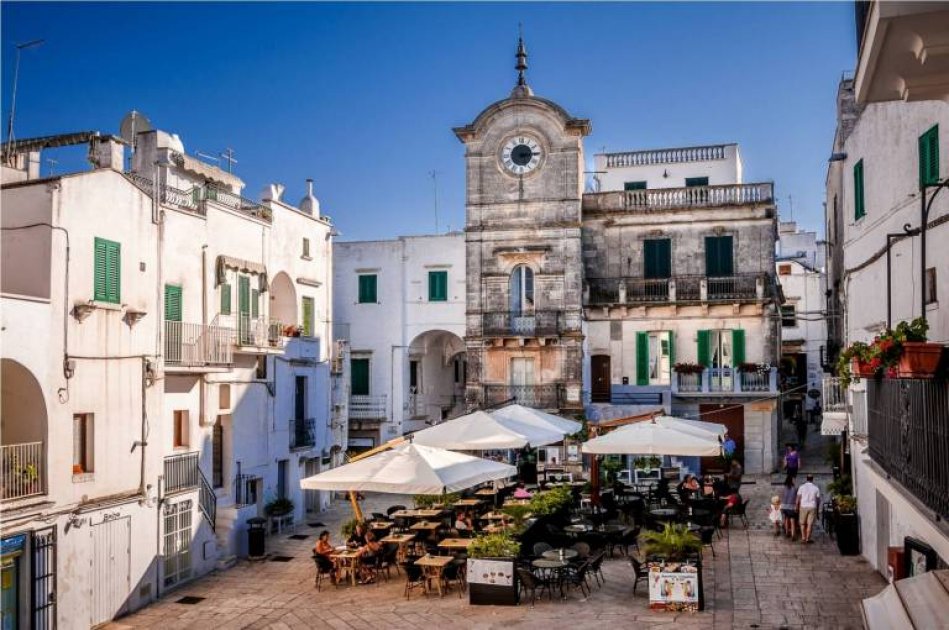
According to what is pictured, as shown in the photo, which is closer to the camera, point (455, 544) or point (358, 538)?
point (455, 544)

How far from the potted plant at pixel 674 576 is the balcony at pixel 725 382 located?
62.5ft

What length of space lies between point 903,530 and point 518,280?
71.8 ft

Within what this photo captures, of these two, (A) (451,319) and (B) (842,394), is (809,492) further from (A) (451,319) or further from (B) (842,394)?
(A) (451,319)

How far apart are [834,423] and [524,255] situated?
14.9m

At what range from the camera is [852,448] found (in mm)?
20781

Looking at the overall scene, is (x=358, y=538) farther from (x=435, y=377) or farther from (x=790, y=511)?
(x=435, y=377)

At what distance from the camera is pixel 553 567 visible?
15.4 metres

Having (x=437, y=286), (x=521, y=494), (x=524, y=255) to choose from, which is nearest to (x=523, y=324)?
(x=524, y=255)

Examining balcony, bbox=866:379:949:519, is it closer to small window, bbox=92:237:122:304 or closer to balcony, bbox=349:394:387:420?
small window, bbox=92:237:122:304

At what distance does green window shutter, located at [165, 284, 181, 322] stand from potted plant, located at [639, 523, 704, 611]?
11.9 metres

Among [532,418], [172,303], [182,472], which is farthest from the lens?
→ [532,418]

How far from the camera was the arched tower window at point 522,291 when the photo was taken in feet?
115

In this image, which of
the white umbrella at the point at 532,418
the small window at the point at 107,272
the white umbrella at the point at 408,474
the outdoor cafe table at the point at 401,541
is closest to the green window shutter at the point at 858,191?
the white umbrella at the point at 408,474

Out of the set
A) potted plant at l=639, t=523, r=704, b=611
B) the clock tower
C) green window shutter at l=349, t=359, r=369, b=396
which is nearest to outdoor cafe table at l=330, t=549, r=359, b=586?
potted plant at l=639, t=523, r=704, b=611
